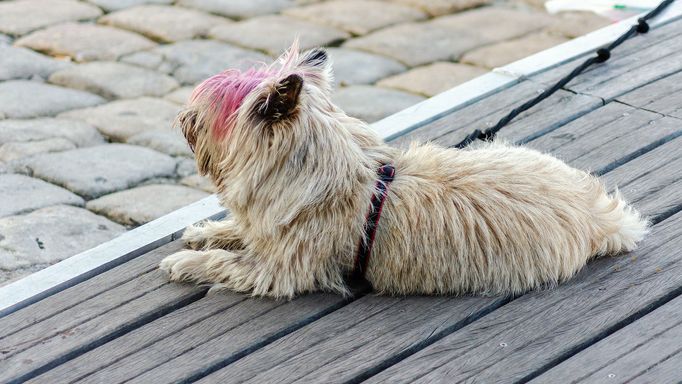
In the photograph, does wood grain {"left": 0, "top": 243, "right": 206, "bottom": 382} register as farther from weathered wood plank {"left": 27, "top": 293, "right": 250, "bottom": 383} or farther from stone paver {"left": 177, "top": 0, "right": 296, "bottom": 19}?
stone paver {"left": 177, "top": 0, "right": 296, "bottom": 19}

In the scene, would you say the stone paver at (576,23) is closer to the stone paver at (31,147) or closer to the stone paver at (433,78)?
the stone paver at (433,78)

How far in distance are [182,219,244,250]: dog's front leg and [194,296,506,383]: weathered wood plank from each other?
0.64 meters

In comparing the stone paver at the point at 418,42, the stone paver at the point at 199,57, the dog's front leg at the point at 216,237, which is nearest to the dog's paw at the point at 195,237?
the dog's front leg at the point at 216,237

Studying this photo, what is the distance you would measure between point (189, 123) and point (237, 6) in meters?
5.49

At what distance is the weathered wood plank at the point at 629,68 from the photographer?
16.5ft

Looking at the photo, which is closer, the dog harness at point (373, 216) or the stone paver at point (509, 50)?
the dog harness at point (373, 216)

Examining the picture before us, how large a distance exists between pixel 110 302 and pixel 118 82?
389cm

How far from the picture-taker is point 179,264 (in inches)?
142

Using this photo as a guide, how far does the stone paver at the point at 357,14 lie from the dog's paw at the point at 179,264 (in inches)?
196

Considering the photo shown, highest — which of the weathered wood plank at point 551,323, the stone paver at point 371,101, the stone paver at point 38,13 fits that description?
the weathered wood plank at point 551,323

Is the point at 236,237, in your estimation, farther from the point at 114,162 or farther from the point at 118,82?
the point at 118,82

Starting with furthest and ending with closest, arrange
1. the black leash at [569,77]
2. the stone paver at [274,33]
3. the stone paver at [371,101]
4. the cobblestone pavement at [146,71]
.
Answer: the stone paver at [274,33], the stone paver at [371,101], the cobblestone pavement at [146,71], the black leash at [569,77]

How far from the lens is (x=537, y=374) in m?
2.98

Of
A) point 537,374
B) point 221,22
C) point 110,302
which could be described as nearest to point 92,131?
point 221,22
